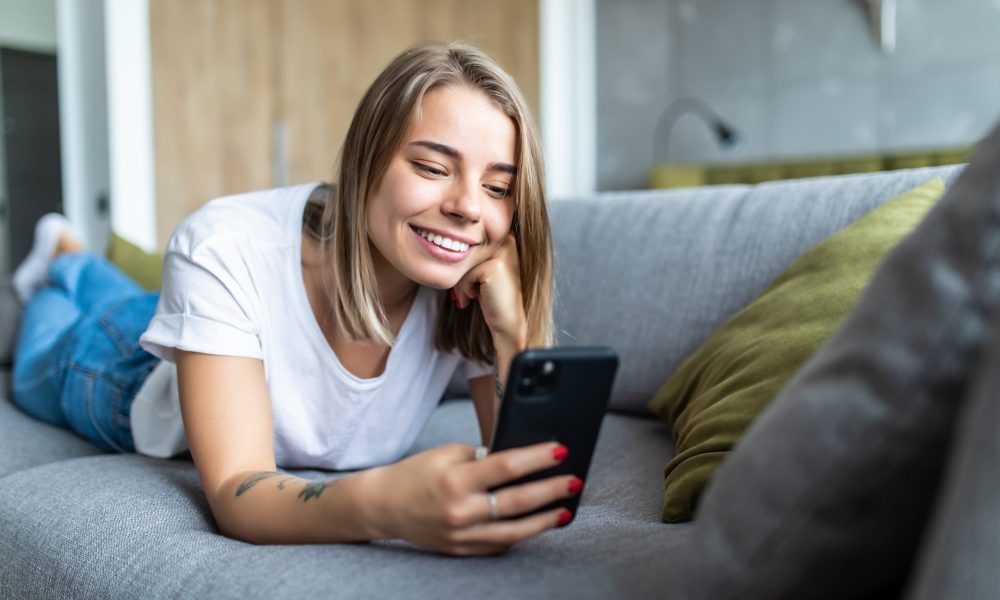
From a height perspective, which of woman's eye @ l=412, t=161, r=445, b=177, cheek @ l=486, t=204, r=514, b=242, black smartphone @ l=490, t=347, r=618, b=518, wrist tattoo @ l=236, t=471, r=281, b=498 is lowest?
wrist tattoo @ l=236, t=471, r=281, b=498

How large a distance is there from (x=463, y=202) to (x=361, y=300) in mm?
196

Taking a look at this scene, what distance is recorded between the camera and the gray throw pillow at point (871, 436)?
492mm

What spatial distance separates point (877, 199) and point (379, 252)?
78 centimetres

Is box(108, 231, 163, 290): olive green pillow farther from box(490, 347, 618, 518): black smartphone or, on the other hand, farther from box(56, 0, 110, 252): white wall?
box(490, 347, 618, 518): black smartphone

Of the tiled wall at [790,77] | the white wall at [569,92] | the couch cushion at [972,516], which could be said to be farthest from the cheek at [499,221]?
the white wall at [569,92]

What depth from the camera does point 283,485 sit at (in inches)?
33.3

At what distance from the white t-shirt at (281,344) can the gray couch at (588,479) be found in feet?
0.42

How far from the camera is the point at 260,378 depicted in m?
1.03

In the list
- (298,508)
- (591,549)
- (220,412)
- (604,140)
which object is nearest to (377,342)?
(220,412)

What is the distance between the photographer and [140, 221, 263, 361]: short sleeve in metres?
1.00

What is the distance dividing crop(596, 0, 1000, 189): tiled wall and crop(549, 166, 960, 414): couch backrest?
2407mm

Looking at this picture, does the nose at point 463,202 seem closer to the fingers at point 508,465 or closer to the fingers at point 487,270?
the fingers at point 487,270

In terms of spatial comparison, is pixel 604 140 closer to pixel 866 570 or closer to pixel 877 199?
pixel 877 199

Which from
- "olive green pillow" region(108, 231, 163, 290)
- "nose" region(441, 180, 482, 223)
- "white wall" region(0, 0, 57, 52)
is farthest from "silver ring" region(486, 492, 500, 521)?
"white wall" region(0, 0, 57, 52)
